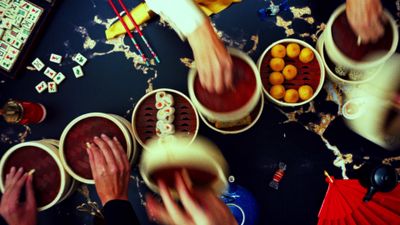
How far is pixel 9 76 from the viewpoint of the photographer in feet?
7.09

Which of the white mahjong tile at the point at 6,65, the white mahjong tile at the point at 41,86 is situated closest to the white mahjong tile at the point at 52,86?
the white mahjong tile at the point at 41,86

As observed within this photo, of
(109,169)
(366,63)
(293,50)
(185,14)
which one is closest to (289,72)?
(293,50)

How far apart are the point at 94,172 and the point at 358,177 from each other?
Answer: 138 cm

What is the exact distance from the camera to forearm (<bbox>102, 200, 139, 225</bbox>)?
5.68 feet

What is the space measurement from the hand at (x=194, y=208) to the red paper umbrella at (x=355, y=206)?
694 millimetres

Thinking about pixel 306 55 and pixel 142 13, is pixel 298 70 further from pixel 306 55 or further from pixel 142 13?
pixel 142 13

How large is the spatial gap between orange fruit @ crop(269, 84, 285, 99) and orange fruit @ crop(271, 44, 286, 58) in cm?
16

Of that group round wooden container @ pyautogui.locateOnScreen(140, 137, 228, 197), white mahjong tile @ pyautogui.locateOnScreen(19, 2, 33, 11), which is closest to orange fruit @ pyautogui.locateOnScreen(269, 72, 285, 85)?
round wooden container @ pyautogui.locateOnScreen(140, 137, 228, 197)

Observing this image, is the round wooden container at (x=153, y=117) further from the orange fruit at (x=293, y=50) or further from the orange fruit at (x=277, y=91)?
the orange fruit at (x=293, y=50)

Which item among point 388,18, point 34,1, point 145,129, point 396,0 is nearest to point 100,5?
point 34,1

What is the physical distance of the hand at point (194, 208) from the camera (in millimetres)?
1531

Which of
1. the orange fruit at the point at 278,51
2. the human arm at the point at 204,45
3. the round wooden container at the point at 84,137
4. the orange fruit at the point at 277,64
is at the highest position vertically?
the human arm at the point at 204,45

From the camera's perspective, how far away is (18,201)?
193 cm

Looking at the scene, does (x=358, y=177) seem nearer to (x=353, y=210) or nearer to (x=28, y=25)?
(x=353, y=210)
